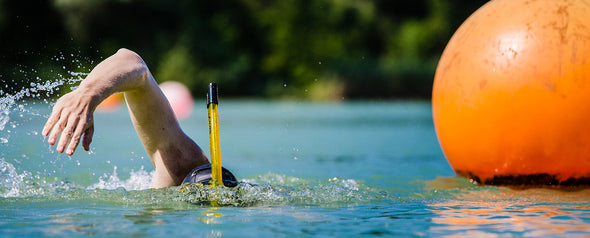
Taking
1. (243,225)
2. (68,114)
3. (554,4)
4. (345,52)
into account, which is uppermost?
(345,52)

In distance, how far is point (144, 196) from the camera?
4.32 meters

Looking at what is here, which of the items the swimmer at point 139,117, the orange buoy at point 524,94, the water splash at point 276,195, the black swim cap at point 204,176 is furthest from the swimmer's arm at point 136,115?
the orange buoy at point 524,94

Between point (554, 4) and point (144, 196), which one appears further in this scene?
point (554, 4)

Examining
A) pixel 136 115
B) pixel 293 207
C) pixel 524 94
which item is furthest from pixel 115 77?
pixel 524 94

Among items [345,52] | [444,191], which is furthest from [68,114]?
[345,52]

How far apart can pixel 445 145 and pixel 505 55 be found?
824 mm

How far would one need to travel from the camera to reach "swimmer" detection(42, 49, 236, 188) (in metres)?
3.30

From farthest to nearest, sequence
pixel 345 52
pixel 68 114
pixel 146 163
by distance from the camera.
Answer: pixel 345 52 → pixel 146 163 → pixel 68 114

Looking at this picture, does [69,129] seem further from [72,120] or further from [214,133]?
[214,133]

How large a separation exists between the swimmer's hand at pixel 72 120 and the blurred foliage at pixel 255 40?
26.5m

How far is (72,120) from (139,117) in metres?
0.90

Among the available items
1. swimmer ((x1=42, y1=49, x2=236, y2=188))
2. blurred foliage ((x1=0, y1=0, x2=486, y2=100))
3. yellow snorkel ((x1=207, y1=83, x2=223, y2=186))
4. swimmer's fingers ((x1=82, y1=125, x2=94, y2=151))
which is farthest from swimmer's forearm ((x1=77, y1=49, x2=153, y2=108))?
blurred foliage ((x1=0, y1=0, x2=486, y2=100))

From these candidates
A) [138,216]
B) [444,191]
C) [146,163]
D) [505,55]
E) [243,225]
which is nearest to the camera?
[243,225]

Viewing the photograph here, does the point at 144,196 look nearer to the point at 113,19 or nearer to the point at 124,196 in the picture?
the point at 124,196
